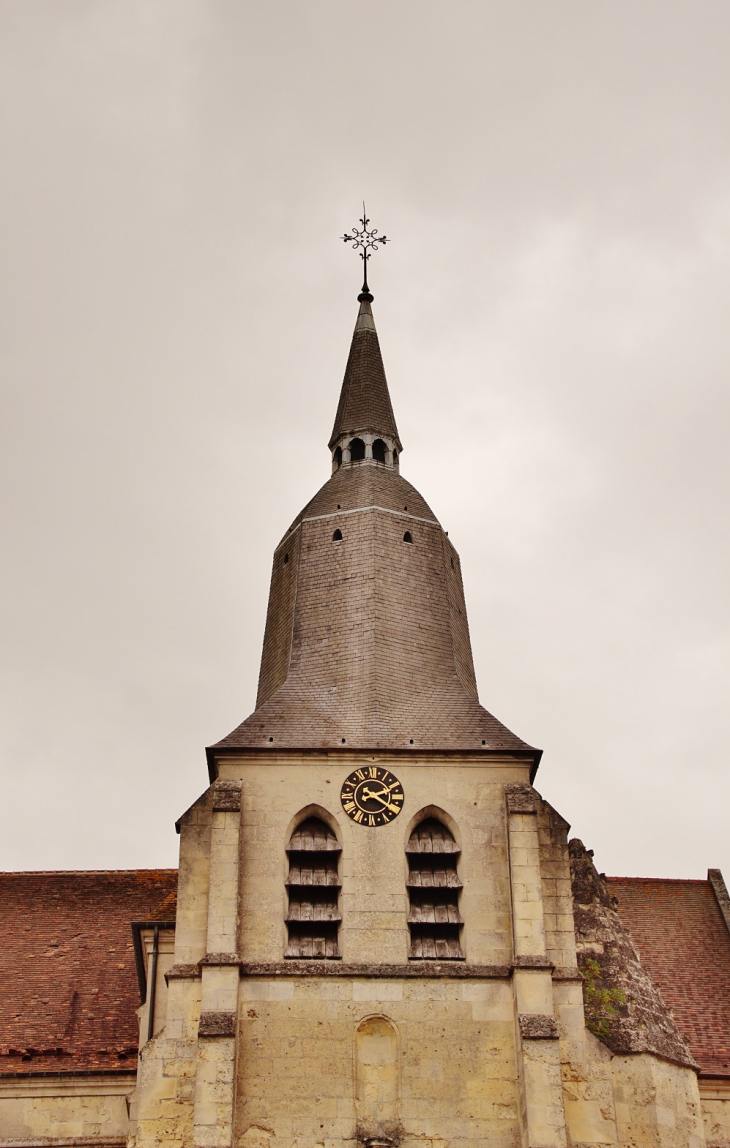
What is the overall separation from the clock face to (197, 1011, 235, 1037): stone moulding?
3.78 meters

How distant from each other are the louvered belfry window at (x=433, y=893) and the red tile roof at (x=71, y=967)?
5373mm

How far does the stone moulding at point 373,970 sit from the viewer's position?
21.3 metres

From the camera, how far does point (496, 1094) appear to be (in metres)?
20.7

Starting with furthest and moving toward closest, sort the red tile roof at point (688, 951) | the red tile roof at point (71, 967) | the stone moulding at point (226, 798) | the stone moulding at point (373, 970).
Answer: the red tile roof at point (688, 951) → the red tile roof at point (71, 967) → the stone moulding at point (226, 798) → the stone moulding at point (373, 970)

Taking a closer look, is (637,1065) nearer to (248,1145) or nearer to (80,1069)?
(248,1145)

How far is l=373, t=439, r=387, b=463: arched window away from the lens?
30312 mm

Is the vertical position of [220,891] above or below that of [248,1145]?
above

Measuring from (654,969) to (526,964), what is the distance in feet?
21.8

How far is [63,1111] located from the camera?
23.7m

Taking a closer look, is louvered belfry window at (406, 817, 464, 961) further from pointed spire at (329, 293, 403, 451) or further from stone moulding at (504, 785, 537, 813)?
pointed spire at (329, 293, 403, 451)

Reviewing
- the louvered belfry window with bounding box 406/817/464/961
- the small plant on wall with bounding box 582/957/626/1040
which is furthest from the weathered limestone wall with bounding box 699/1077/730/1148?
the louvered belfry window with bounding box 406/817/464/961

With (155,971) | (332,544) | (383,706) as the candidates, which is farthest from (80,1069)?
(332,544)

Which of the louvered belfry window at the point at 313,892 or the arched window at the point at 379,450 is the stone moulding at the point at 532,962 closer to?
the louvered belfry window at the point at 313,892

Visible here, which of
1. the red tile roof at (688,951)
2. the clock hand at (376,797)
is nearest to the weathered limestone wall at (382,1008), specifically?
the clock hand at (376,797)
